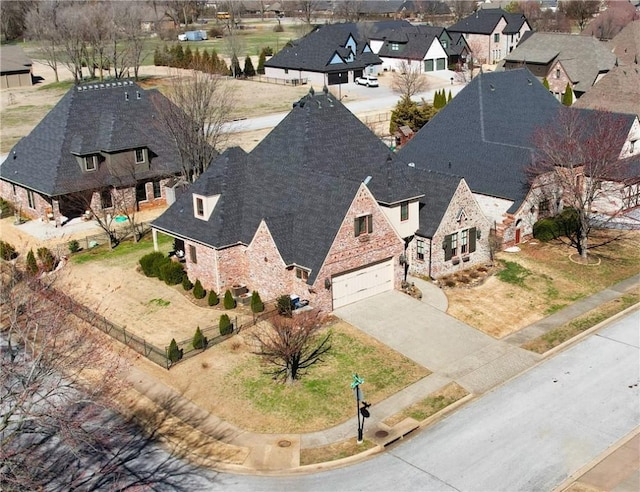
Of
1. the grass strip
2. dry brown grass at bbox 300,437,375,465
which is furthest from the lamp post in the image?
the grass strip

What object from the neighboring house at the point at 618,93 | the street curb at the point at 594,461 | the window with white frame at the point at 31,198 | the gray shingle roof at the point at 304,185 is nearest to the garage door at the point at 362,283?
the gray shingle roof at the point at 304,185

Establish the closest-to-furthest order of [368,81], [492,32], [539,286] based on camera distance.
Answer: [539,286], [368,81], [492,32]

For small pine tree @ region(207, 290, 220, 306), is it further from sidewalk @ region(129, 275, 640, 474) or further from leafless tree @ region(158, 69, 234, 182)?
leafless tree @ region(158, 69, 234, 182)

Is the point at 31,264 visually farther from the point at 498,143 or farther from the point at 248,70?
the point at 248,70

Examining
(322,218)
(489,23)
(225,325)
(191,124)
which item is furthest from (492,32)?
(225,325)

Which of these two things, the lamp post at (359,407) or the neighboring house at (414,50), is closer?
the lamp post at (359,407)

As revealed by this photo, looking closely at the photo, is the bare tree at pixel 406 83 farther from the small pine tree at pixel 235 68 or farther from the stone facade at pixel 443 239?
the stone facade at pixel 443 239

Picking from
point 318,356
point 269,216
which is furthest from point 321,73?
point 318,356
